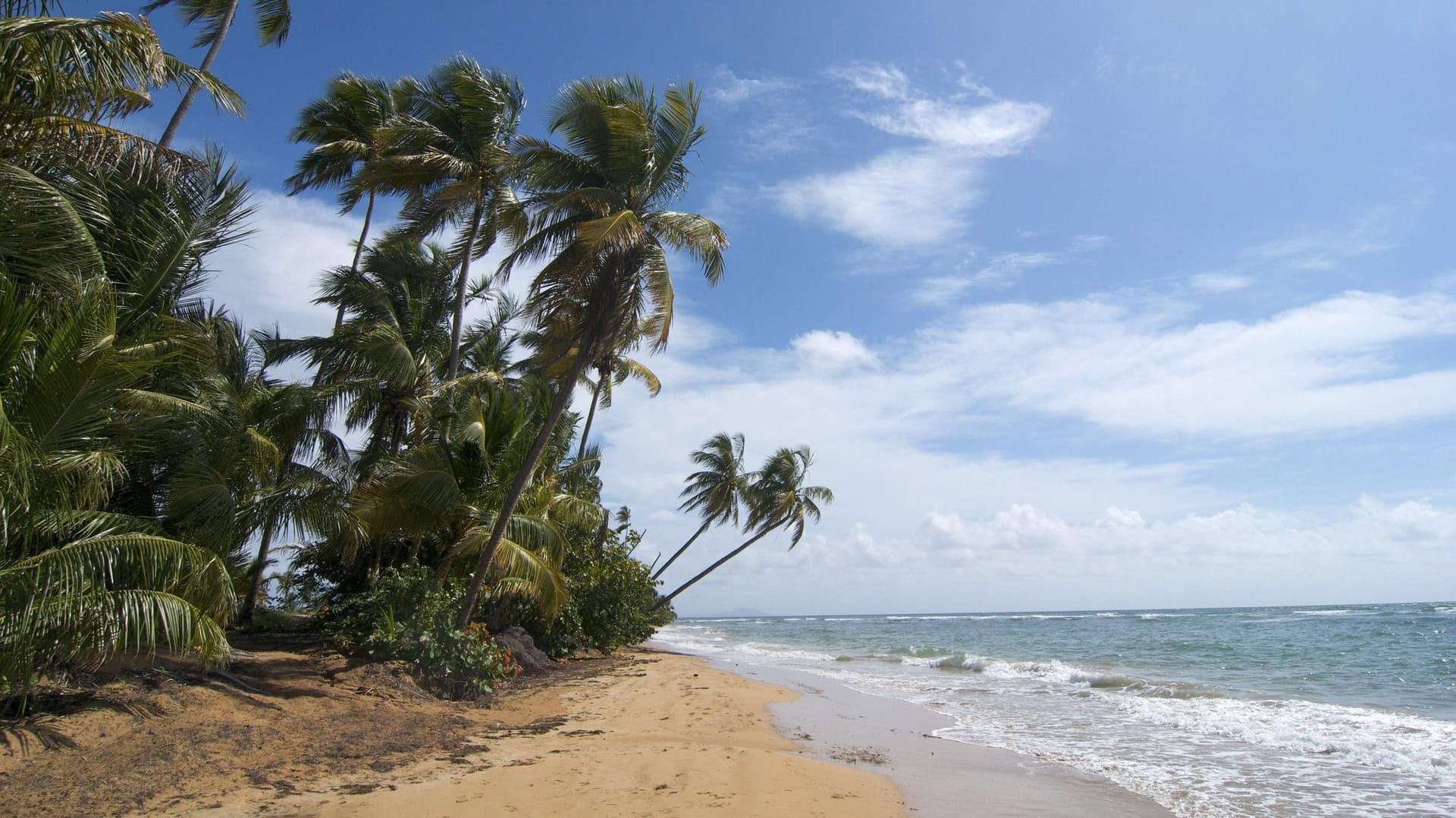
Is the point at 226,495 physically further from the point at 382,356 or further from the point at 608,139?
the point at 608,139

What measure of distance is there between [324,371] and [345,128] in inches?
204

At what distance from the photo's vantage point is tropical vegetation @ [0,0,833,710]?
5.75 m

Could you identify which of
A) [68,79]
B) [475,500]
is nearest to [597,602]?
[475,500]

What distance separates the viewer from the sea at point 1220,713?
308 inches

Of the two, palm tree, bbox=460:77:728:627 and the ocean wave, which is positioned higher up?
palm tree, bbox=460:77:728:627

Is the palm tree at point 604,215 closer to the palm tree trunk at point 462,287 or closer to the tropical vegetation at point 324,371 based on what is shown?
the tropical vegetation at point 324,371

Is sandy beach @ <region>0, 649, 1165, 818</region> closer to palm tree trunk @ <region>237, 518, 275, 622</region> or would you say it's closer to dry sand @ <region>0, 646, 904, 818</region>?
dry sand @ <region>0, 646, 904, 818</region>

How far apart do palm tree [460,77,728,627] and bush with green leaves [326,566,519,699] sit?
2.04ft

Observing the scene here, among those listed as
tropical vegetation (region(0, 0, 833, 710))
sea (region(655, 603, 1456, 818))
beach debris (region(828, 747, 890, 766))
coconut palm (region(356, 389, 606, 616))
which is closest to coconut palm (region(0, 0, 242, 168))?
tropical vegetation (region(0, 0, 833, 710))

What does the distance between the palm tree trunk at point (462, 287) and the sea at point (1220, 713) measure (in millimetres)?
9941

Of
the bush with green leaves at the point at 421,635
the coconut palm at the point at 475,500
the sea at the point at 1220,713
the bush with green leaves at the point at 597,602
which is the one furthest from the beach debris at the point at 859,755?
the bush with green leaves at the point at 597,602

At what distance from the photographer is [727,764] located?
7730 mm

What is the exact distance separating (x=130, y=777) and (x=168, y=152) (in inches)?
198

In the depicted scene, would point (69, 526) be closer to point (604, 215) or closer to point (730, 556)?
point (604, 215)
